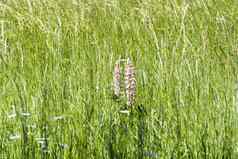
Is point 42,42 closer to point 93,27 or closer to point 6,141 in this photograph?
point 93,27

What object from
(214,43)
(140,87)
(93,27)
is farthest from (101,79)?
(93,27)

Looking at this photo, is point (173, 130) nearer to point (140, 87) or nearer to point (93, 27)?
point (140, 87)

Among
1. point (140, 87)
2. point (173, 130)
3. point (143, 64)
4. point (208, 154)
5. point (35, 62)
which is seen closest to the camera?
point (208, 154)

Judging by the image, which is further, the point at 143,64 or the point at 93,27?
the point at 93,27

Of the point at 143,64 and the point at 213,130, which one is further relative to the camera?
the point at 143,64

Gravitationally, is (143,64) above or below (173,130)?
above

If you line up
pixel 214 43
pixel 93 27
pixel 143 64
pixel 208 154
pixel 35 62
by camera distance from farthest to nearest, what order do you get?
1. pixel 93 27
2. pixel 214 43
3. pixel 35 62
4. pixel 143 64
5. pixel 208 154

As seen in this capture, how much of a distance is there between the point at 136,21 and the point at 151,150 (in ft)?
7.94

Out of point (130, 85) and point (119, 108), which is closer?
point (130, 85)

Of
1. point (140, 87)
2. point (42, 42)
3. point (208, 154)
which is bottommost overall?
point (208, 154)

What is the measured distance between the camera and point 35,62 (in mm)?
3535

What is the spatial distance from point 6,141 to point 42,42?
2.00m

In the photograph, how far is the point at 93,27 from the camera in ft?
14.5

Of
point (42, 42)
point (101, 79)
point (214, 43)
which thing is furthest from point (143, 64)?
point (42, 42)
